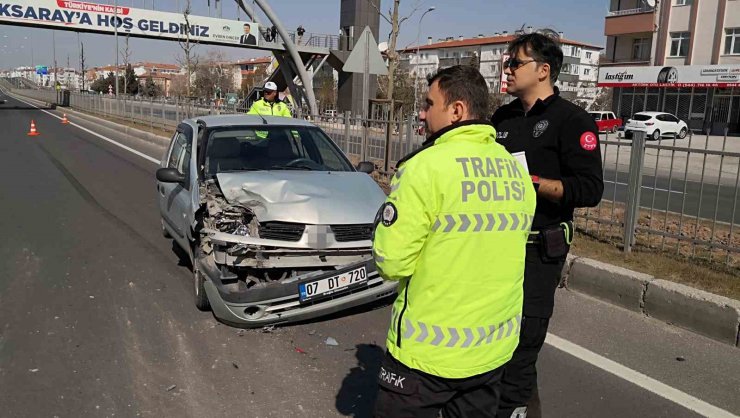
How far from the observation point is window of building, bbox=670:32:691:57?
133 feet

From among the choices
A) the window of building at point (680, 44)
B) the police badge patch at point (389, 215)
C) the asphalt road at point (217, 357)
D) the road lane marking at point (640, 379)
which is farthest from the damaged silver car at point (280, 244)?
the window of building at point (680, 44)

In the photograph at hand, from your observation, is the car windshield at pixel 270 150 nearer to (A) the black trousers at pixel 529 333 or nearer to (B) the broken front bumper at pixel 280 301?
(B) the broken front bumper at pixel 280 301

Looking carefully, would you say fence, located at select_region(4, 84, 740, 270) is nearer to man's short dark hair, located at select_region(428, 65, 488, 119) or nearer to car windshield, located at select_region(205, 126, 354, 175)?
car windshield, located at select_region(205, 126, 354, 175)

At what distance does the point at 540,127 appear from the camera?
2.60m

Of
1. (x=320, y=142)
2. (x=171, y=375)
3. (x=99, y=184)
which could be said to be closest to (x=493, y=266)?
(x=171, y=375)

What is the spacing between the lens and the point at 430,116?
1.94m

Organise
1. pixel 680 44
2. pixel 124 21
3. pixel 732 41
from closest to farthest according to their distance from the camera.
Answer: pixel 732 41
pixel 124 21
pixel 680 44

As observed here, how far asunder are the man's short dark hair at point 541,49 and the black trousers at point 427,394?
4.46ft

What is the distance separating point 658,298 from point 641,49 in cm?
4554

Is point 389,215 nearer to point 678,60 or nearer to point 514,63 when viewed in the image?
point 514,63

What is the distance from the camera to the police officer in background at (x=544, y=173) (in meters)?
2.55

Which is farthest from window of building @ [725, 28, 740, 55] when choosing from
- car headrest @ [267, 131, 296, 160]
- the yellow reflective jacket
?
car headrest @ [267, 131, 296, 160]

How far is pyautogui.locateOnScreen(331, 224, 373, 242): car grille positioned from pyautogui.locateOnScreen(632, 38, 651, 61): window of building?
45416 mm

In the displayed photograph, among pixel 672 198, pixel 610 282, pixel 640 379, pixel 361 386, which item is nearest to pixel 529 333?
pixel 361 386
